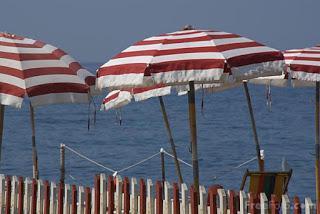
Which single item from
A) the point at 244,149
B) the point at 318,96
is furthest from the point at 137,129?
the point at 318,96

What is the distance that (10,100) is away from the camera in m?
10.0

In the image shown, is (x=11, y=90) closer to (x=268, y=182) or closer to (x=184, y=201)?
(x=184, y=201)

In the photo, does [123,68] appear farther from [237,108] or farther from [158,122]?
[237,108]

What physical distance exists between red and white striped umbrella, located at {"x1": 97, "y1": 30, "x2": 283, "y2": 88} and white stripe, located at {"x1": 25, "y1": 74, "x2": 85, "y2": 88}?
39cm

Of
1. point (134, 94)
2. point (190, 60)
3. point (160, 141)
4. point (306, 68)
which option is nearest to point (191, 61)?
point (190, 60)

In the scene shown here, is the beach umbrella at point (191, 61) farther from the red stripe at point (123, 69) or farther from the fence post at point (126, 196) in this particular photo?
the fence post at point (126, 196)

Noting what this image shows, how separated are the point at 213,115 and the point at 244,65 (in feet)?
230

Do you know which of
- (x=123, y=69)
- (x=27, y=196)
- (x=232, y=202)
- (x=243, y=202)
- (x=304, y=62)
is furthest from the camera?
(x=304, y=62)

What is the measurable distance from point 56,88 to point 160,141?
148ft

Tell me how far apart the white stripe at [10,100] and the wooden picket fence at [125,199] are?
1.11m

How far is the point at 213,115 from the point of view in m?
79.9

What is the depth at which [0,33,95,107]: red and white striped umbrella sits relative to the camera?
10094 millimetres

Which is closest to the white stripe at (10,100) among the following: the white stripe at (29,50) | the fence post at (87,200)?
the white stripe at (29,50)

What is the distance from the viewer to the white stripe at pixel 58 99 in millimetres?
10133
